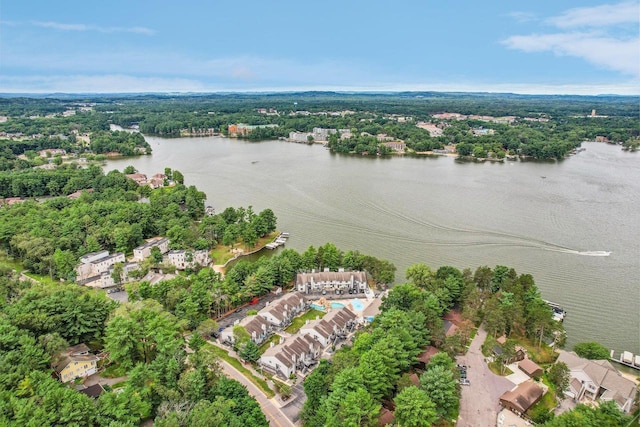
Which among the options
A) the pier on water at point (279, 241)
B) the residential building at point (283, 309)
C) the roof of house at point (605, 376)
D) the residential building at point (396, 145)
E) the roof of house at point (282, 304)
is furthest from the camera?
the residential building at point (396, 145)

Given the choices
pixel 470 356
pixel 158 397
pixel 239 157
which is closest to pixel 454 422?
pixel 470 356

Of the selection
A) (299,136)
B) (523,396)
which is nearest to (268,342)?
(523,396)

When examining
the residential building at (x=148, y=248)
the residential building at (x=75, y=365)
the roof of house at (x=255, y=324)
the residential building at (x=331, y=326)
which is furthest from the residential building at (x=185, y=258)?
the residential building at (x=331, y=326)

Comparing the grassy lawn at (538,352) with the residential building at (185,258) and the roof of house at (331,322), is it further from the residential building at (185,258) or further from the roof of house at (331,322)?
the residential building at (185,258)

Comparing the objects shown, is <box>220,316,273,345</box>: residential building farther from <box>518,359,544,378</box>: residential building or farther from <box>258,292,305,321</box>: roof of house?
<box>518,359,544,378</box>: residential building

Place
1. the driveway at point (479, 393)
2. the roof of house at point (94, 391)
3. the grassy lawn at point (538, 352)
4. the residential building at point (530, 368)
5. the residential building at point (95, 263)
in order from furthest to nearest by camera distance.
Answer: the residential building at point (95, 263)
the grassy lawn at point (538, 352)
the residential building at point (530, 368)
the driveway at point (479, 393)
the roof of house at point (94, 391)

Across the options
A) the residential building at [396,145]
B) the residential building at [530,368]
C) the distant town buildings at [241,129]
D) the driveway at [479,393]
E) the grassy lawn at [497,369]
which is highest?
the distant town buildings at [241,129]
